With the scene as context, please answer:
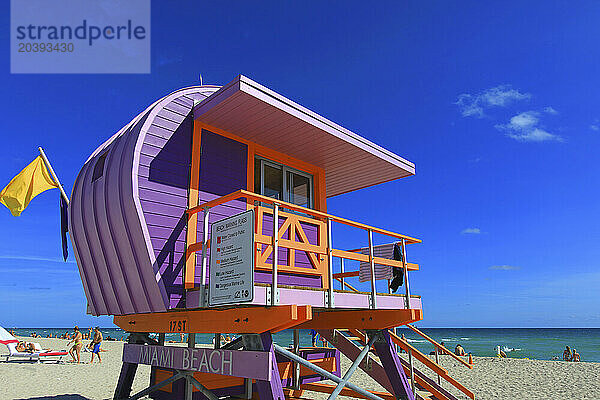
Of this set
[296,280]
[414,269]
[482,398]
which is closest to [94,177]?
A: [296,280]

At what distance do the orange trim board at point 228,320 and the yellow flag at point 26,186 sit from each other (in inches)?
182

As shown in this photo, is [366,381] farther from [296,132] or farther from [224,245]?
[224,245]

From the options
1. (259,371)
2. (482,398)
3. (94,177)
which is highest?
(94,177)

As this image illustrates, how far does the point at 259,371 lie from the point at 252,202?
10.6ft

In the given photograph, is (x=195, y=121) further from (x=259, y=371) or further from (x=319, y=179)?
(x=259, y=371)

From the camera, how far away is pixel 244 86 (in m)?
6.50

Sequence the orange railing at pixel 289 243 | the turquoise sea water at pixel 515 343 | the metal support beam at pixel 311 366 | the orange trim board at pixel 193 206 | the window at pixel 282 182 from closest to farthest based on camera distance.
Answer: the orange railing at pixel 289 243
the metal support beam at pixel 311 366
the orange trim board at pixel 193 206
the window at pixel 282 182
the turquoise sea water at pixel 515 343

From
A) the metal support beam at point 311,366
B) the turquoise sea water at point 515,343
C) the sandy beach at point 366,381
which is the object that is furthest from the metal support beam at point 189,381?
the turquoise sea water at point 515,343

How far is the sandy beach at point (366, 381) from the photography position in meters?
13.2

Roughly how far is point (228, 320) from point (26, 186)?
A: 7.12 m

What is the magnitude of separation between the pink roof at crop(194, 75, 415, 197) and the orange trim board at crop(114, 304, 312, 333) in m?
3.16

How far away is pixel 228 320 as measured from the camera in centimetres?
591

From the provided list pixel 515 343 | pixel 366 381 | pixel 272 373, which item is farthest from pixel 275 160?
pixel 515 343

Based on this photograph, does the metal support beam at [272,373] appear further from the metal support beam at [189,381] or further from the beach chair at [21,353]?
the beach chair at [21,353]
